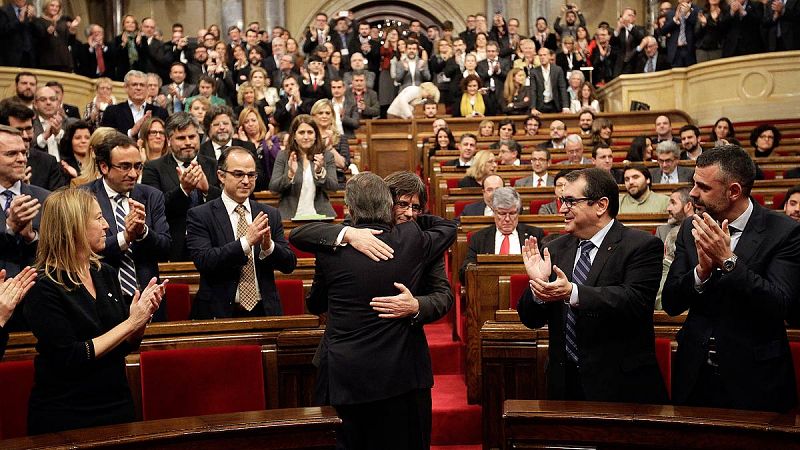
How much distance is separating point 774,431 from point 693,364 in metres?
0.51

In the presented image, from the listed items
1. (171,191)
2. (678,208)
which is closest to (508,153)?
(678,208)

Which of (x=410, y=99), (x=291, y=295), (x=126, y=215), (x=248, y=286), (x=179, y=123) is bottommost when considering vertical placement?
(x=291, y=295)

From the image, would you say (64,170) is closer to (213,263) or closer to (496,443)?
Result: (213,263)

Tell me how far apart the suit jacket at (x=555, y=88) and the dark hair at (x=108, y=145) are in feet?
26.0

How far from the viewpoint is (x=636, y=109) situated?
10.7m

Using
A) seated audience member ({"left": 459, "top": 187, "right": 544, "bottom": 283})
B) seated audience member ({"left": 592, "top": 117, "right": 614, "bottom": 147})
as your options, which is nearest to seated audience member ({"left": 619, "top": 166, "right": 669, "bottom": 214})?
seated audience member ({"left": 459, "top": 187, "right": 544, "bottom": 283})

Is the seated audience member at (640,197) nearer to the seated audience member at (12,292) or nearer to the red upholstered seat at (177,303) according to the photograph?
the red upholstered seat at (177,303)

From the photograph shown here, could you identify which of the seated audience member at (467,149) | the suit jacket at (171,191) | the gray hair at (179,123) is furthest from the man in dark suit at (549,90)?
the suit jacket at (171,191)

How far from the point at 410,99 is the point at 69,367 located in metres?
8.82

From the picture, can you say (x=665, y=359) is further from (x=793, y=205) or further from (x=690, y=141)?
(x=690, y=141)

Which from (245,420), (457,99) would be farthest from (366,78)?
(245,420)

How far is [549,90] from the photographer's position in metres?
Answer: 10.8

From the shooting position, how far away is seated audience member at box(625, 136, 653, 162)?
7.84 metres

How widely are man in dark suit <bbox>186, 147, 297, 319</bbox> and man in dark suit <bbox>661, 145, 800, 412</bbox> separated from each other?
150 centimetres
